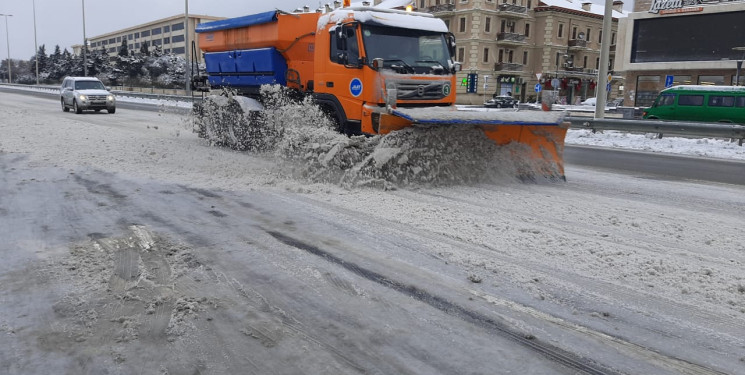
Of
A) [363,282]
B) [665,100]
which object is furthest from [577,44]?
[363,282]

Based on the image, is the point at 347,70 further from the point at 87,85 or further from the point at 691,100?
the point at 691,100

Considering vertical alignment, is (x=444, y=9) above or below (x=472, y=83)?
above

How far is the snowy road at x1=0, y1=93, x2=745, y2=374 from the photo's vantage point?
2955mm

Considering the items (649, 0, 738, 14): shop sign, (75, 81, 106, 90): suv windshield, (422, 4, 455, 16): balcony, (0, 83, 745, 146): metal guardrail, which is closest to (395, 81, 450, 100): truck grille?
(0, 83, 745, 146): metal guardrail

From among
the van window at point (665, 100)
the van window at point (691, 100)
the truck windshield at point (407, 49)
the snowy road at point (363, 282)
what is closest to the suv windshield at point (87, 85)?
the snowy road at point (363, 282)

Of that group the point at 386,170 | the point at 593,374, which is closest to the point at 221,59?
the point at 386,170

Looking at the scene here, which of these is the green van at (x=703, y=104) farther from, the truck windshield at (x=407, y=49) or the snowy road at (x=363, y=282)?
the truck windshield at (x=407, y=49)

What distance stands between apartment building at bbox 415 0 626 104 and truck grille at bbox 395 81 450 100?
46583 mm

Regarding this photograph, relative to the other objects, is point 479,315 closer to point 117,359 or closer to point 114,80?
point 117,359

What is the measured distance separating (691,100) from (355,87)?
68.7 ft

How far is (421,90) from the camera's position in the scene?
8.92m

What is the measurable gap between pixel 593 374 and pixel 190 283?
109 inches

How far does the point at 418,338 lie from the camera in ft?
10.3

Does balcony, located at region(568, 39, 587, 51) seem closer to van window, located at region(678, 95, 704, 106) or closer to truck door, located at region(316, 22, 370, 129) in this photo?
van window, located at region(678, 95, 704, 106)
